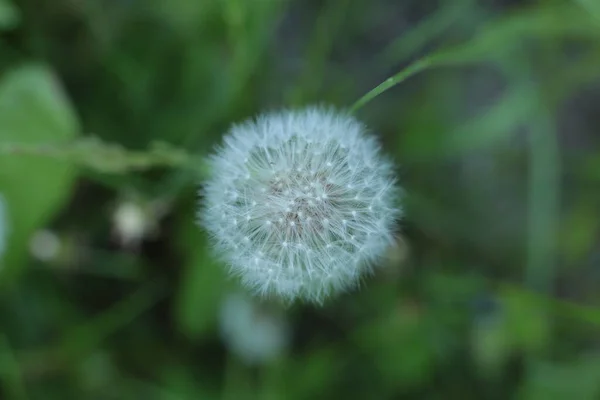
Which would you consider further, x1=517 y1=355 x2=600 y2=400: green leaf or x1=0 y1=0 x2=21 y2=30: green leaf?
x1=517 y1=355 x2=600 y2=400: green leaf

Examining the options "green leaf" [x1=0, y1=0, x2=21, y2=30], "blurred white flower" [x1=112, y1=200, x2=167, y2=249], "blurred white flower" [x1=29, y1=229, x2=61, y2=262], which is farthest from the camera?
"blurred white flower" [x1=29, y1=229, x2=61, y2=262]

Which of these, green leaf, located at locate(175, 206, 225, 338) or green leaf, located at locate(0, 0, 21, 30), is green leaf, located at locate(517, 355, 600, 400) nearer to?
green leaf, located at locate(175, 206, 225, 338)

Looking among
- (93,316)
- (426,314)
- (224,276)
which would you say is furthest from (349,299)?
(93,316)

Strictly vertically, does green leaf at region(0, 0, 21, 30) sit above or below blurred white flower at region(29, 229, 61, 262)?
above

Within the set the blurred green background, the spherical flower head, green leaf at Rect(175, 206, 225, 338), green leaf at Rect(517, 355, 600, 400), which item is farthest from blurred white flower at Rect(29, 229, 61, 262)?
green leaf at Rect(517, 355, 600, 400)

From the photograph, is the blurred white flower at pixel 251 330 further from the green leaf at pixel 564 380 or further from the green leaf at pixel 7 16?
the green leaf at pixel 7 16

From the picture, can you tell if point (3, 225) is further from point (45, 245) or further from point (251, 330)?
point (251, 330)

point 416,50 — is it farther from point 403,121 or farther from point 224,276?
point 224,276

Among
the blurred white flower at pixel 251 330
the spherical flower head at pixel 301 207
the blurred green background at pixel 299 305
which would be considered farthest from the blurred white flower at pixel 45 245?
the spherical flower head at pixel 301 207
